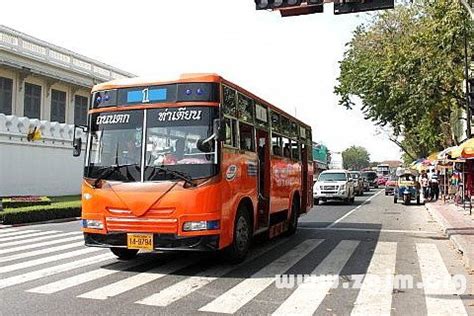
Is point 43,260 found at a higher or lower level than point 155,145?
lower

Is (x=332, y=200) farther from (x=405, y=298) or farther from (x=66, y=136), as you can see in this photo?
(x=405, y=298)

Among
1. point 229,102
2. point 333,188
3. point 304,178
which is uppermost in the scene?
point 229,102

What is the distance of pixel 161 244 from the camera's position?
26.7 feet

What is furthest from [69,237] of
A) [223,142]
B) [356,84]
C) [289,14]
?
[356,84]

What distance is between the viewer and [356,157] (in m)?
158

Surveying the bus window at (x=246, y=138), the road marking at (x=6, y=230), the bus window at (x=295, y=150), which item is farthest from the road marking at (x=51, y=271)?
the road marking at (x=6, y=230)

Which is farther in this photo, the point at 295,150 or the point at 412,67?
the point at 412,67

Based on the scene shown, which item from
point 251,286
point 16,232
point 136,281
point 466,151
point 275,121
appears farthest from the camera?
point 466,151

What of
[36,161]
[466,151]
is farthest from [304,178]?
[36,161]

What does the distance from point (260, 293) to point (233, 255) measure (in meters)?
1.90

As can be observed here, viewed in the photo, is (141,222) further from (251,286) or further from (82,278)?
(251,286)

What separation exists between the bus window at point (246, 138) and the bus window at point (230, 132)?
0.36m

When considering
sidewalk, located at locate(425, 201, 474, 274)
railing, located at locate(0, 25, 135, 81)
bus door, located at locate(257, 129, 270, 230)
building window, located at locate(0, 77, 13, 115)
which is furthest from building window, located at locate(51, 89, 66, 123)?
bus door, located at locate(257, 129, 270, 230)

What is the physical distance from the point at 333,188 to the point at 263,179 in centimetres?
1787
